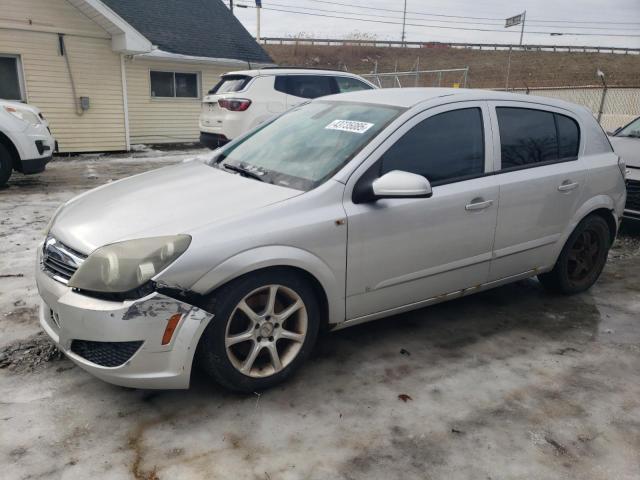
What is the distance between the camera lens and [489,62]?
55.8 meters

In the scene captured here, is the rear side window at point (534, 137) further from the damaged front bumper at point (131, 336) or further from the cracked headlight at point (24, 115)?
the cracked headlight at point (24, 115)

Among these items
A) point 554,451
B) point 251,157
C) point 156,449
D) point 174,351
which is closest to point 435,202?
point 251,157

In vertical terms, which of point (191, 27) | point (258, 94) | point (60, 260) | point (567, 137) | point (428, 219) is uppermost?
point (191, 27)

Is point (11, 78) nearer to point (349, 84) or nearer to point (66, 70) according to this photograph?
point (66, 70)

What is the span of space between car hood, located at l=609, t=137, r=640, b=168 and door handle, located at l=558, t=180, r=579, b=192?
282 cm

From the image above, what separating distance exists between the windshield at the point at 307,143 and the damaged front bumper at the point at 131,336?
1.04 metres

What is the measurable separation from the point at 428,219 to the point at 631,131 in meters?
5.33

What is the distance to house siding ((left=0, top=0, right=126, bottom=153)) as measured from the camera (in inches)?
451

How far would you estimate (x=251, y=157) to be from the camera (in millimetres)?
3639

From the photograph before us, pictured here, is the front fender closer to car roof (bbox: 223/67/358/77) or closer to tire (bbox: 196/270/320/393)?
tire (bbox: 196/270/320/393)

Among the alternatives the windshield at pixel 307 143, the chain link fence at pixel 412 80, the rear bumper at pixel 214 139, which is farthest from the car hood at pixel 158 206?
the chain link fence at pixel 412 80

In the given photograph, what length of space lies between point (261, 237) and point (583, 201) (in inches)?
110

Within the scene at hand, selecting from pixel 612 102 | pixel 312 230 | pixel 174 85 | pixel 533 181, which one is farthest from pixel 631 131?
pixel 174 85

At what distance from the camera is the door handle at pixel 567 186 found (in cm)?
394
